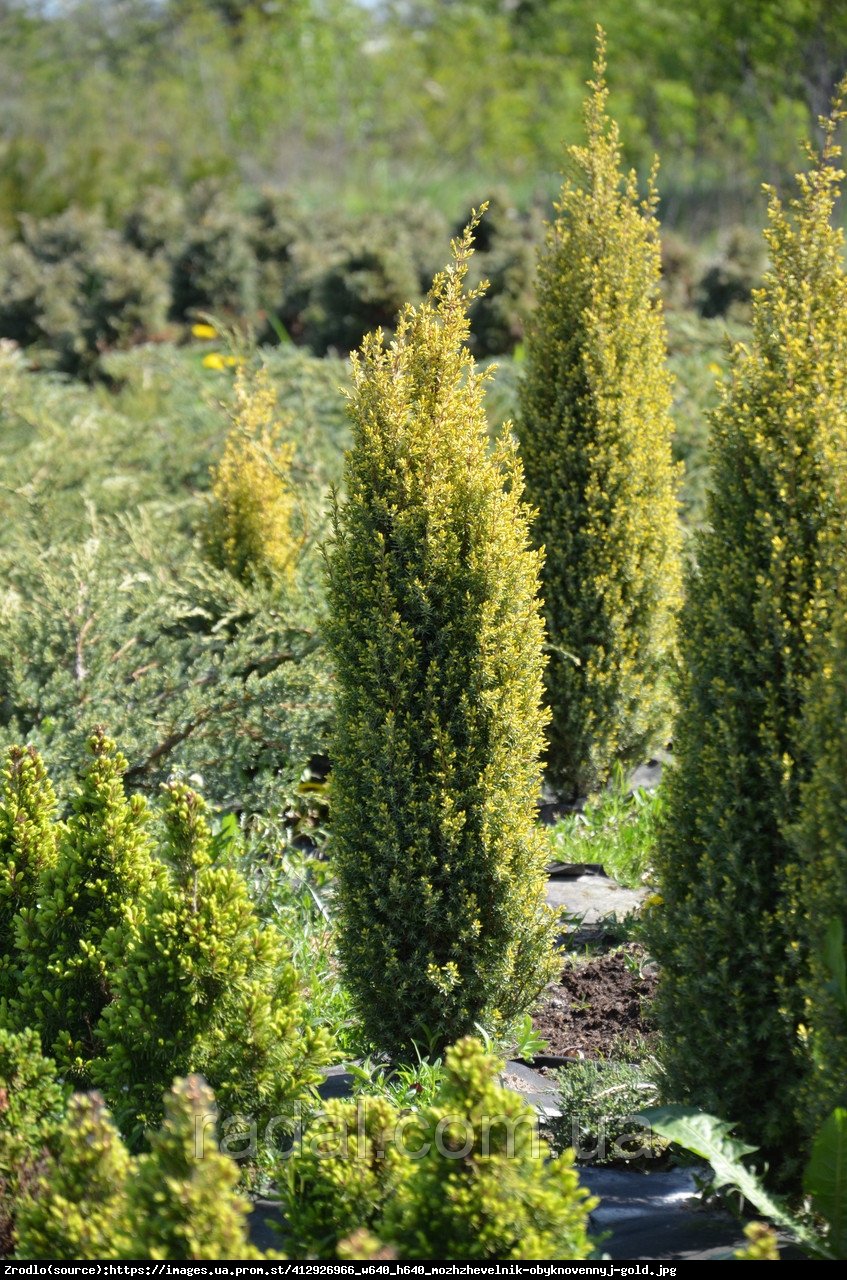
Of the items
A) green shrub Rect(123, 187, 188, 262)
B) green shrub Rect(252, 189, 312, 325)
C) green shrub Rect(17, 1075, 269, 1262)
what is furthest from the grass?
green shrub Rect(123, 187, 188, 262)

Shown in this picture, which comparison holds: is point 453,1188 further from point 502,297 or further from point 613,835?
point 502,297

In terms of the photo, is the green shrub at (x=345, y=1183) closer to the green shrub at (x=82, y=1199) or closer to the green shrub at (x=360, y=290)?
the green shrub at (x=82, y=1199)

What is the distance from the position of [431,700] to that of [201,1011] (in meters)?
0.95

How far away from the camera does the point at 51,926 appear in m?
3.12

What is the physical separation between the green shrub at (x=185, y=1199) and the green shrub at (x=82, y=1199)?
0.25 feet

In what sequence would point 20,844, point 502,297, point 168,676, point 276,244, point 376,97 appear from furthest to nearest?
point 376,97 < point 276,244 < point 502,297 < point 168,676 < point 20,844

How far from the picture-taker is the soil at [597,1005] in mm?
3637

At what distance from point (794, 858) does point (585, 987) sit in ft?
4.07

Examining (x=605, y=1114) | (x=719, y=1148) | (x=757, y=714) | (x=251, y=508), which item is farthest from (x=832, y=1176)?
(x=251, y=508)

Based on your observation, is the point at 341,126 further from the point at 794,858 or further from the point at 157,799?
the point at 794,858

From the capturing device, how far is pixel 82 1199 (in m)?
2.26

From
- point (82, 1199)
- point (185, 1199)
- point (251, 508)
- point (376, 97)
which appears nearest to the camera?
point (185, 1199)

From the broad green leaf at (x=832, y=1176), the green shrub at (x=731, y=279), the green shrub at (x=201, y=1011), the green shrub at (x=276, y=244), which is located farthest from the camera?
the green shrub at (x=276, y=244)

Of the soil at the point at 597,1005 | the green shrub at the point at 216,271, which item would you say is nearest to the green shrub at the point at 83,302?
the green shrub at the point at 216,271
